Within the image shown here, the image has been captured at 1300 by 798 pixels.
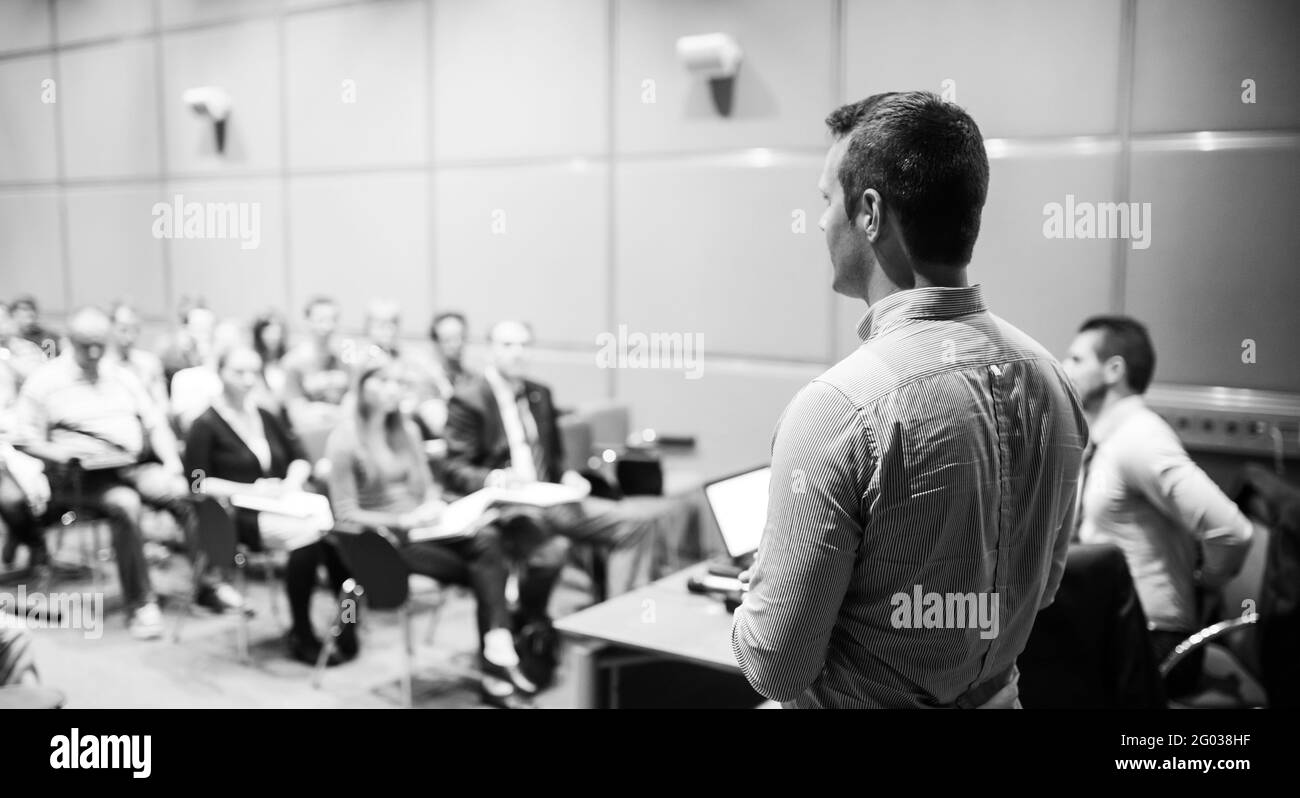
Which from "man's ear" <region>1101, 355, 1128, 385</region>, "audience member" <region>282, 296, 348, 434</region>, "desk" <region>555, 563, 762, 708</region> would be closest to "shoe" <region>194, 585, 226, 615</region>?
"audience member" <region>282, 296, 348, 434</region>

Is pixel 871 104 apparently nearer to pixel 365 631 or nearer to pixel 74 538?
pixel 365 631

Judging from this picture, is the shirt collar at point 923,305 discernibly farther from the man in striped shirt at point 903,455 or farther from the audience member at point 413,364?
the audience member at point 413,364

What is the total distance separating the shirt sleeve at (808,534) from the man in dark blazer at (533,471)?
11.1ft

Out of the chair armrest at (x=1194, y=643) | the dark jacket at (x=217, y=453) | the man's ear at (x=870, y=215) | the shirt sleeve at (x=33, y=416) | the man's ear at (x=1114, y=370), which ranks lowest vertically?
the chair armrest at (x=1194, y=643)

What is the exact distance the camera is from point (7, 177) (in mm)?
8492

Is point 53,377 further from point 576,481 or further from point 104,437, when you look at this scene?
point 576,481

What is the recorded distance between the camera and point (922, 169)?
139cm

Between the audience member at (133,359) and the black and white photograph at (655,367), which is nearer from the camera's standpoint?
the black and white photograph at (655,367)

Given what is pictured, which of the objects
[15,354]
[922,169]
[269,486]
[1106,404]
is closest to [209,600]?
[269,486]

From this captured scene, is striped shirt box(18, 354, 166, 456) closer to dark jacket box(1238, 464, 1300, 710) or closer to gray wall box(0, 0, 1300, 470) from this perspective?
gray wall box(0, 0, 1300, 470)

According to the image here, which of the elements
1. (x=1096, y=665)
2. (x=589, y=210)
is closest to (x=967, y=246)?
(x=1096, y=665)

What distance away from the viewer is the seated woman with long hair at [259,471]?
4730mm

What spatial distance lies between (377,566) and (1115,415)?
2770mm

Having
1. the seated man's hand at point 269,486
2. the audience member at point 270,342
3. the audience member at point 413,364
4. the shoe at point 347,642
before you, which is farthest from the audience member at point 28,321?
Answer: the shoe at point 347,642
